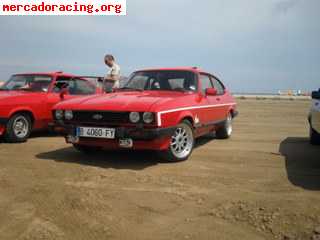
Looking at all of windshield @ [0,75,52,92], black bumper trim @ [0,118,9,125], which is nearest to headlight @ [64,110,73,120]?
black bumper trim @ [0,118,9,125]

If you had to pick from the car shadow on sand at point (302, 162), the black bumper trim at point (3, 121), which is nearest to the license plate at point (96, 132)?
the black bumper trim at point (3, 121)

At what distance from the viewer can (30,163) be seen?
5320 millimetres

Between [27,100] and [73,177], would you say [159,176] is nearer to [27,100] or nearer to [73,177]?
[73,177]

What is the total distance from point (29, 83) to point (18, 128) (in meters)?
1.37

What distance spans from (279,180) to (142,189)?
1750mm

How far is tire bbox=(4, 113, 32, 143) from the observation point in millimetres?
7055

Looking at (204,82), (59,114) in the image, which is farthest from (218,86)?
(59,114)

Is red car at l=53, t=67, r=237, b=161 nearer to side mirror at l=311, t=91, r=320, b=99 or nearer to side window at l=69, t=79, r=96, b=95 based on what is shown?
side mirror at l=311, t=91, r=320, b=99

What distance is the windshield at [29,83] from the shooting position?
8.11 metres

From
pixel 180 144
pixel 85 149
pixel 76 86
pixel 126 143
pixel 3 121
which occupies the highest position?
pixel 76 86

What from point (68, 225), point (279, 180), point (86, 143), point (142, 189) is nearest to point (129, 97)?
point (86, 143)

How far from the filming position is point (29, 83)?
8.20 m

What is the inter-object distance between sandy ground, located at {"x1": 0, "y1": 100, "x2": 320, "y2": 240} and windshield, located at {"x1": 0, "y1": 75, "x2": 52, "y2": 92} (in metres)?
2.18

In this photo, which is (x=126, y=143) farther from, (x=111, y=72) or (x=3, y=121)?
(x=111, y=72)
